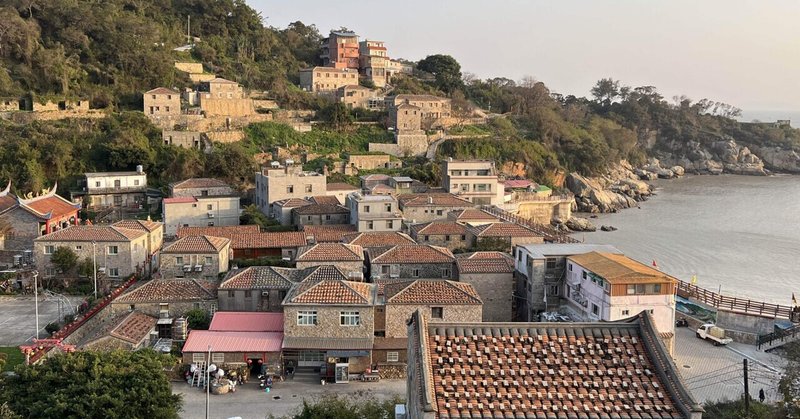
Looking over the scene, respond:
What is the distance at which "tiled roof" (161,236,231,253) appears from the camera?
76.3ft

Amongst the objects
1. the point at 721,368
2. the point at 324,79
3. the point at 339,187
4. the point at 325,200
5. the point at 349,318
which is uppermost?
the point at 324,79

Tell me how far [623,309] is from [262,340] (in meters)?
10.3

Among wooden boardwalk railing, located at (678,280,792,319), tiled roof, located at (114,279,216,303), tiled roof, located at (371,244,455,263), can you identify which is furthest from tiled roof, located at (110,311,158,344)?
wooden boardwalk railing, located at (678,280,792,319)

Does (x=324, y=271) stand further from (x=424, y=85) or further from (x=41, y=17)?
(x=424, y=85)

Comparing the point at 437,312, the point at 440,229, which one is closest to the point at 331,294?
the point at 437,312

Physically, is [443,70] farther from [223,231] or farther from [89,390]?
[89,390]

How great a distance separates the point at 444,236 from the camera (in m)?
29.2

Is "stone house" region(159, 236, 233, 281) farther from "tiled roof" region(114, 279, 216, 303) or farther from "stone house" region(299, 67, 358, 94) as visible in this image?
"stone house" region(299, 67, 358, 94)

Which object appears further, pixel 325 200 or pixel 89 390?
pixel 325 200

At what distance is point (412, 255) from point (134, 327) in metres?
9.83

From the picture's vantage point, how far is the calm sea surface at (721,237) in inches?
1257

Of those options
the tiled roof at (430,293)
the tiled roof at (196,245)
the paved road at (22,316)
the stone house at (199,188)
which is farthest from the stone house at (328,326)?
the stone house at (199,188)

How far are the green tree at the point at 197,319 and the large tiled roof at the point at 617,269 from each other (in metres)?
11.8

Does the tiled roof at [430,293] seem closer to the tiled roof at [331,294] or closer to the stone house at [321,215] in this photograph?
the tiled roof at [331,294]
